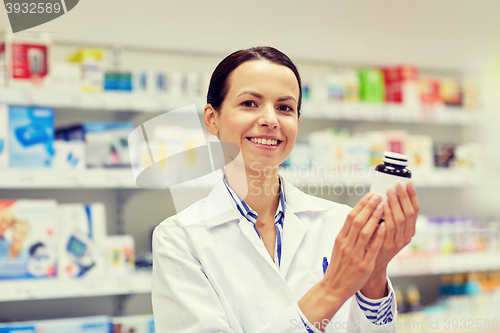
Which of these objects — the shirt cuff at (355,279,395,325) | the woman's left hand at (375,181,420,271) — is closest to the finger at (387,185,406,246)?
the woman's left hand at (375,181,420,271)

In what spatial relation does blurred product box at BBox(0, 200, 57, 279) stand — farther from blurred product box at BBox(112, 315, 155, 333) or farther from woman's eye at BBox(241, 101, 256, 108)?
woman's eye at BBox(241, 101, 256, 108)

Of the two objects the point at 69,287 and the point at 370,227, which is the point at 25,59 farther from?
the point at 370,227

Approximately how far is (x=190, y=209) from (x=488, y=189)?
300cm

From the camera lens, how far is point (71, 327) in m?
2.17

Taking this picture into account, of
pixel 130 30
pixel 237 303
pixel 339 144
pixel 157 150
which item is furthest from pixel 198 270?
pixel 130 30

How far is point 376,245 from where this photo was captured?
937 millimetres

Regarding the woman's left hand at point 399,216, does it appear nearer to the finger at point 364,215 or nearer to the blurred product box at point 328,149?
the finger at point 364,215

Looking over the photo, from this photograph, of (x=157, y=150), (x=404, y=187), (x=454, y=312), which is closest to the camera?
(x=404, y=187)

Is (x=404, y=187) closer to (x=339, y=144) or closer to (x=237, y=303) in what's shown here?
(x=237, y=303)

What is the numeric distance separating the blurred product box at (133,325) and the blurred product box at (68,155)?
0.74 meters

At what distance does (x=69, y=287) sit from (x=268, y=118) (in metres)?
1.41

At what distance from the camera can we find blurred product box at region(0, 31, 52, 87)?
84.0 inches

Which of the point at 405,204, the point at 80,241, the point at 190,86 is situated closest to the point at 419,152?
the point at 190,86

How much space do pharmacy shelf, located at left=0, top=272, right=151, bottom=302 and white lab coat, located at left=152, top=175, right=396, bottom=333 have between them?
1062 millimetres
